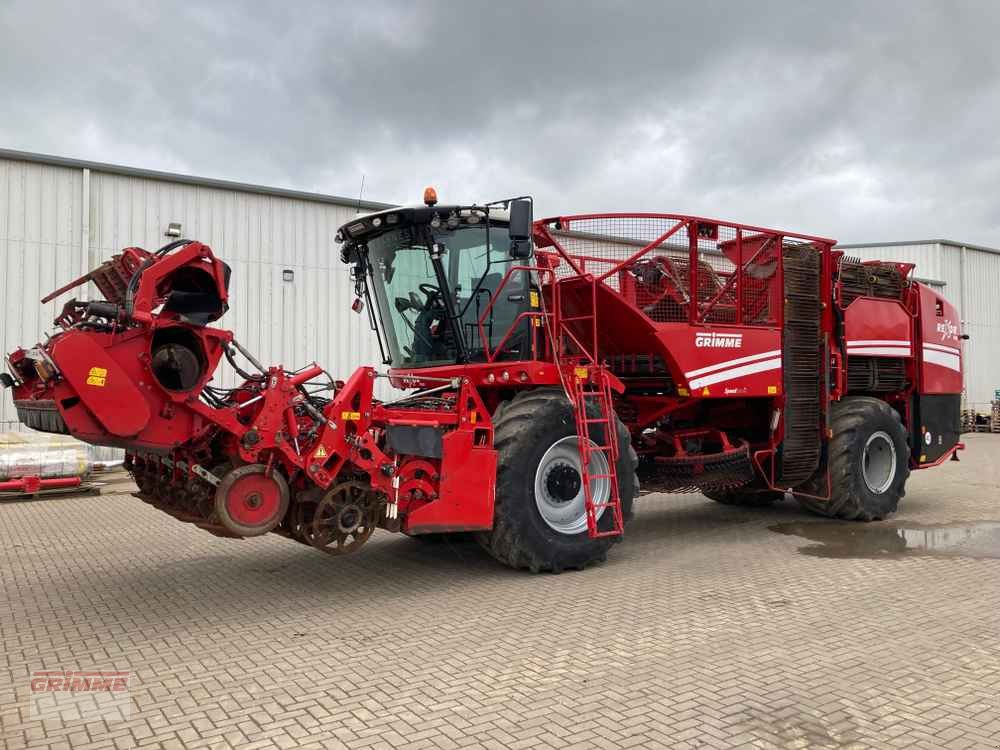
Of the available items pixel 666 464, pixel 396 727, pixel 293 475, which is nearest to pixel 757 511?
pixel 666 464

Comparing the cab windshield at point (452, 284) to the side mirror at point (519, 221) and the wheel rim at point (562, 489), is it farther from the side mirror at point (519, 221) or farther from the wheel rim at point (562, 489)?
the wheel rim at point (562, 489)

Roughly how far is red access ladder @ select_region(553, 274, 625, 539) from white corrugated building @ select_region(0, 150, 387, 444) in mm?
8198

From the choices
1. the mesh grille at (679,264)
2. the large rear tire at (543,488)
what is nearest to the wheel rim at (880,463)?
the mesh grille at (679,264)

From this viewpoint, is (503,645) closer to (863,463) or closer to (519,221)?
(519,221)

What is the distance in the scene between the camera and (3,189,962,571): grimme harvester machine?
5027 millimetres

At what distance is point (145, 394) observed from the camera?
486 cm

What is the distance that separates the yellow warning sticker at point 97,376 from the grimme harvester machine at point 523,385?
0.01 meters

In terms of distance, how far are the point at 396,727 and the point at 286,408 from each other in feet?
8.01

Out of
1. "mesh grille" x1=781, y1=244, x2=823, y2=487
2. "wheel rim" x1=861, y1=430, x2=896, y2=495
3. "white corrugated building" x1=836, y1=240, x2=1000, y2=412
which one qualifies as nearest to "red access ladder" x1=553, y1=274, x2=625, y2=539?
"mesh grille" x1=781, y1=244, x2=823, y2=487

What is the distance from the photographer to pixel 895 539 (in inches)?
311

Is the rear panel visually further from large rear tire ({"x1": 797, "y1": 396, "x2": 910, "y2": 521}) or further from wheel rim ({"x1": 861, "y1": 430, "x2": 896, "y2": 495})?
wheel rim ({"x1": 861, "y1": 430, "x2": 896, "y2": 495})

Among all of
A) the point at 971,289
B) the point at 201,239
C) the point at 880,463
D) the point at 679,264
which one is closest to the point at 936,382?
the point at 880,463

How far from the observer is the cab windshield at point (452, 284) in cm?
654

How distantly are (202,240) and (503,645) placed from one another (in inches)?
426
